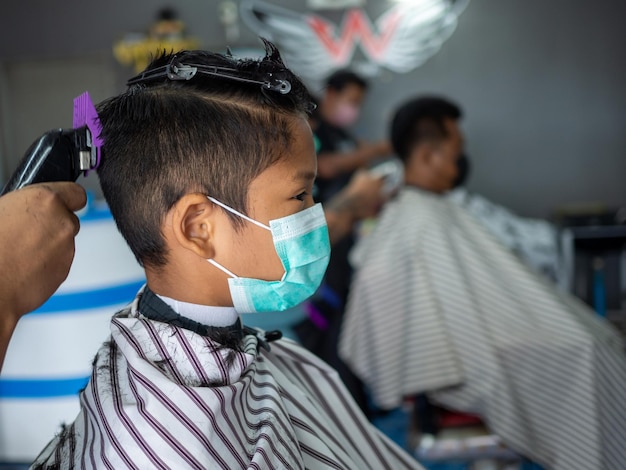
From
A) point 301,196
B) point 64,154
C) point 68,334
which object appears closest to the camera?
point 64,154

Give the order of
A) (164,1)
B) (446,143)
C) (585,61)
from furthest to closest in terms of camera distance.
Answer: (164,1)
(585,61)
(446,143)

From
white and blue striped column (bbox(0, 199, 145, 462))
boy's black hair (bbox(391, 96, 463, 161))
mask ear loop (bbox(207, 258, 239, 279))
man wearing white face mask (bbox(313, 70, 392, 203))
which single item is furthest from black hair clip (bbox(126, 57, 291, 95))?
man wearing white face mask (bbox(313, 70, 392, 203))

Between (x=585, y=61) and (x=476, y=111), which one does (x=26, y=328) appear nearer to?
(x=476, y=111)

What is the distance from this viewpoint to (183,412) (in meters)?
0.85

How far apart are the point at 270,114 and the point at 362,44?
176 inches

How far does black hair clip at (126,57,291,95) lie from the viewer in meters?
0.97

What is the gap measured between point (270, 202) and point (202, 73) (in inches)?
8.9

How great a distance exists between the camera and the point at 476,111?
17.0ft

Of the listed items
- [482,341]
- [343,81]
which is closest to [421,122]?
[482,341]

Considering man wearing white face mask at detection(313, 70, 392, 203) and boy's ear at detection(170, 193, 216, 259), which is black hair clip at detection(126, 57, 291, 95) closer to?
boy's ear at detection(170, 193, 216, 259)

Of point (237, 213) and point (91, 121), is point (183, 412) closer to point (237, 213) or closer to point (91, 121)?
point (237, 213)

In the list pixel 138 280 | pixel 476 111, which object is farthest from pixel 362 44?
pixel 138 280

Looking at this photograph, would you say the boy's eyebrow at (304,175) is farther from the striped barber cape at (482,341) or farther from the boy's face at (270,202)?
the striped barber cape at (482,341)

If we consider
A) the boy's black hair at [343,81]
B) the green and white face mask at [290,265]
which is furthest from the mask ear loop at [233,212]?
the boy's black hair at [343,81]
